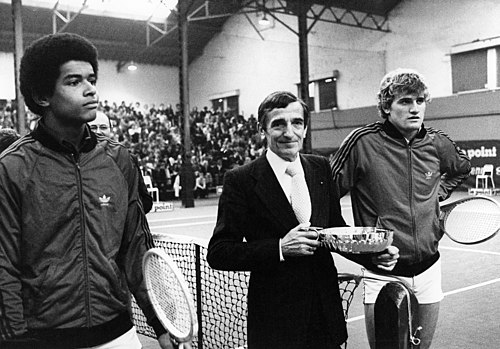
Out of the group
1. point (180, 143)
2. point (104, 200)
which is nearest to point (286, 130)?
point (104, 200)

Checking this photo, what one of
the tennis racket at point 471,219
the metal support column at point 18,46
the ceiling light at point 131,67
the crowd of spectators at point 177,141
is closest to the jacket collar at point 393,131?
the tennis racket at point 471,219

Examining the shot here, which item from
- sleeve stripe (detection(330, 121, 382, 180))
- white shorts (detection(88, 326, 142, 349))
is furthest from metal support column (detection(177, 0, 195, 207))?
white shorts (detection(88, 326, 142, 349))

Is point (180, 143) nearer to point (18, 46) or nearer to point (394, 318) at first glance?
point (18, 46)

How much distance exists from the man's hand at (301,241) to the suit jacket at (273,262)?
0.07m

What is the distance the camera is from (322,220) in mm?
2318

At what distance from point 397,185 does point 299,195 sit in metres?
1.00

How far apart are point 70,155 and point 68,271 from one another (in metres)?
0.38

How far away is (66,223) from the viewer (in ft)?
6.09

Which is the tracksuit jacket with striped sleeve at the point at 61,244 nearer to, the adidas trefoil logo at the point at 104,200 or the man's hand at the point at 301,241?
the adidas trefoil logo at the point at 104,200

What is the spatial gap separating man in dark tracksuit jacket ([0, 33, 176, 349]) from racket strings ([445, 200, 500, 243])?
2.11 m

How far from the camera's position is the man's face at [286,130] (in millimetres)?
2309

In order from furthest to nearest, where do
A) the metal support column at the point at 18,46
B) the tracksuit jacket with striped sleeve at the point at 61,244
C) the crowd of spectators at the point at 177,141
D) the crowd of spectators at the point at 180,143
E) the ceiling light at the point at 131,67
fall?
1. the ceiling light at the point at 131,67
2. the crowd of spectators at the point at 180,143
3. the crowd of spectators at the point at 177,141
4. the metal support column at the point at 18,46
5. the tracksuit jacket with striped sleeve at the point at 61,244

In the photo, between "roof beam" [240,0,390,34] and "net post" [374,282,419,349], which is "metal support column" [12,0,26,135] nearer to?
"roof beam" [240,0,390,34]

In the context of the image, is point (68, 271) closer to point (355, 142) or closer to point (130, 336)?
point (130, 336)
